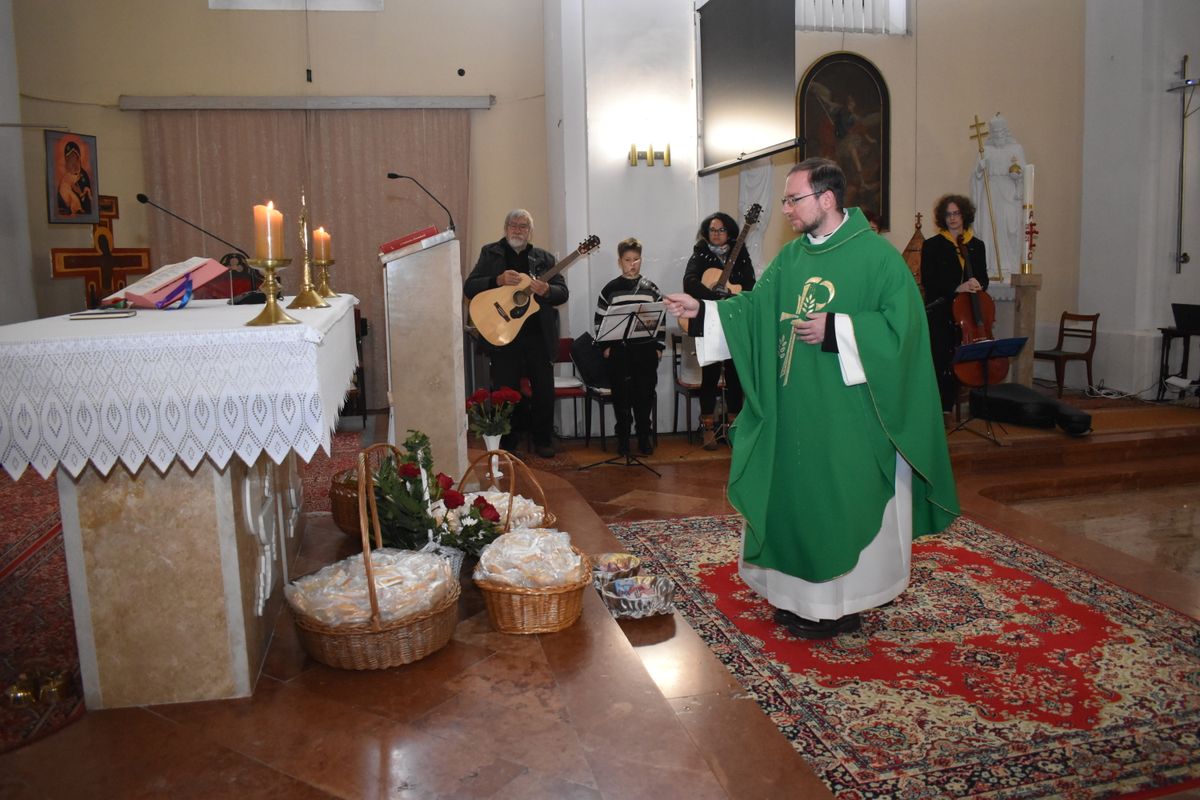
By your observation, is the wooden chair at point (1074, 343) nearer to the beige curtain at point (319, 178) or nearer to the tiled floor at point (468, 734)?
the beige curtain at point (319, 178)

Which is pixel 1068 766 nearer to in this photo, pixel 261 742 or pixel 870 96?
pixel 261 742

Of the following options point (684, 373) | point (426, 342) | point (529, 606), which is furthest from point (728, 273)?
point (529, 606)

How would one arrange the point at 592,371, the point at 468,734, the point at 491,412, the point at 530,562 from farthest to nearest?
the point at 592,371 → the point at 491,412 → the point at 530,562 → the point at 468,734

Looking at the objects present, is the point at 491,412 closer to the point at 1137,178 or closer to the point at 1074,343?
the point at 1074,343

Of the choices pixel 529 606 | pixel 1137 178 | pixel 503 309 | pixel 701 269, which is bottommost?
pixel 529 606

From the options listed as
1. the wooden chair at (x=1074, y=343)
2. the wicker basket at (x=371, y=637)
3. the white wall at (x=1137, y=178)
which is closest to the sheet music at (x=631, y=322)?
the wicker basket at (x=371, y=637)

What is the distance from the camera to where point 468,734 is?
2377 mm

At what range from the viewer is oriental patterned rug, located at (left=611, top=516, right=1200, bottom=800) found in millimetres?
2699

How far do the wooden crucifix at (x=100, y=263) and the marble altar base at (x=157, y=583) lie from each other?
612 centimetres

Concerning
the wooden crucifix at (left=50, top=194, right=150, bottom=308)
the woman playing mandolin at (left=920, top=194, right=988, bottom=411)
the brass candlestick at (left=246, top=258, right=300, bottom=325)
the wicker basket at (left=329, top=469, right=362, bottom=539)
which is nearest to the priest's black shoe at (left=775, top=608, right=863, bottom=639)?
the wicker basket at (left=329, top=469, right=362, bottom=539)

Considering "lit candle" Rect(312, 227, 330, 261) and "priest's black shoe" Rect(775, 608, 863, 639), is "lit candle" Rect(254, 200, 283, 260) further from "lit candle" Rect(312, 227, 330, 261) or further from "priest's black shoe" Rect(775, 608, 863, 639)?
"priest's black shoe" Rect(775, 608, 863, 639)

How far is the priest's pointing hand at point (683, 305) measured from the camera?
12.0 feet

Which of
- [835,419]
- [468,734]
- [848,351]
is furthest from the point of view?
[835,419]

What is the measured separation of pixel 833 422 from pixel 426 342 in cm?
194
